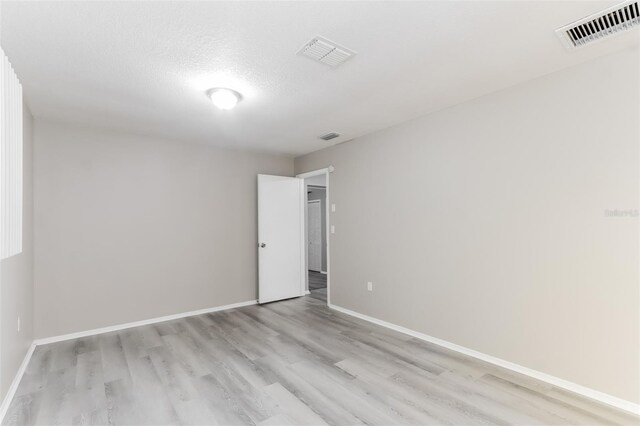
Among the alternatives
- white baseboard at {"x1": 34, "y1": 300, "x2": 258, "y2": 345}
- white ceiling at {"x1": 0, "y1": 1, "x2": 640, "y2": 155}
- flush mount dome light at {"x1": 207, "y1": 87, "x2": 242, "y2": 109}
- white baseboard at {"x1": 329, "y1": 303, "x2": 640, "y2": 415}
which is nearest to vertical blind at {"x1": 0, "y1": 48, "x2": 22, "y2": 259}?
white ceiling at {"x1": 0, "y1": 1, "x2": 640, "y2": 155}

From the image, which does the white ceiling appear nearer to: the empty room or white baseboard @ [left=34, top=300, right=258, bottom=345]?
the empty room

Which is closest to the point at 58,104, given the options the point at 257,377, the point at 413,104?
the point at 257,377

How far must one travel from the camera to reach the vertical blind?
1970mm

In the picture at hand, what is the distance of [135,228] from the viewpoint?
4.16 metres

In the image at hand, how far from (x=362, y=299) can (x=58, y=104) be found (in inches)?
163

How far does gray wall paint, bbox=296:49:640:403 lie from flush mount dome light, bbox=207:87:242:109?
202 cm

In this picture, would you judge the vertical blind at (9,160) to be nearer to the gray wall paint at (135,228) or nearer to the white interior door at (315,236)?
the gray wall paint at (135,228)

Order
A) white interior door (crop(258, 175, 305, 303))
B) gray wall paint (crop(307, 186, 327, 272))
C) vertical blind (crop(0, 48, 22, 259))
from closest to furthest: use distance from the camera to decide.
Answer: vertical blind (crop(0, 48, 22, 259))
white interior door (crop(258, 175, 305, 303))
gray wall paint (crop(307, 186, 327, 272))

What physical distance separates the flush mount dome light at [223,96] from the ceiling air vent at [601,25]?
2.49m

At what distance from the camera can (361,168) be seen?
4391 mm

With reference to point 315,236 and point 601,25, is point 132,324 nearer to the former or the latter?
point 315,236

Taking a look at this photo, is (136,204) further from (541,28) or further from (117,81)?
(541,28)

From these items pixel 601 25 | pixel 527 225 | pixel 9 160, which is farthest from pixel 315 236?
pixel 601 25

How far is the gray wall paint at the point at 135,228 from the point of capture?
3.64 m
